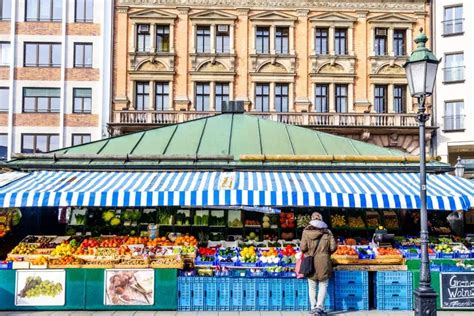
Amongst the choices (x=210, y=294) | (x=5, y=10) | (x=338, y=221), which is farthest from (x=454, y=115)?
(x=5, y=10)

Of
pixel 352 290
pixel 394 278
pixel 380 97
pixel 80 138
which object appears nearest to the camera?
pixel 352 290

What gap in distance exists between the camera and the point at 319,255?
9.55 m

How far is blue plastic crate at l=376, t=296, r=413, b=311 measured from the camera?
34.1 ft

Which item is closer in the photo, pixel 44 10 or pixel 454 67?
pixel 44 10

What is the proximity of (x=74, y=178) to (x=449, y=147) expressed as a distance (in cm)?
2538

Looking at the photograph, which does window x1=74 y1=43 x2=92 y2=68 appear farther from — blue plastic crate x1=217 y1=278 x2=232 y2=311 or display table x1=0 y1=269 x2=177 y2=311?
blue plastic crate x1=217 y1=278 x2=232 y2=311

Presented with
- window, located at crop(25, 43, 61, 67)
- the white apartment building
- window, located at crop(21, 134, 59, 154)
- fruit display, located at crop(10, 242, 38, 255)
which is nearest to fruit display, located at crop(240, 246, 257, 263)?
fruit display, located at crop(10, 242, 38, 255)

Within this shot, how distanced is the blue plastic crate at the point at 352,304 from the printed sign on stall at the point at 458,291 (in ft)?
5.48

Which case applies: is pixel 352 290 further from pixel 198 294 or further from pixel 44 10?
pixel 44 10

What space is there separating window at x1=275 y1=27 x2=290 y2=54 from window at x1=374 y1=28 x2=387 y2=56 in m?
5.69

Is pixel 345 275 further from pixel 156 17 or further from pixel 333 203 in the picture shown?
pixel 156 17

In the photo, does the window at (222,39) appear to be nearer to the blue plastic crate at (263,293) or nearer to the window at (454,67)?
the window at (454,67)

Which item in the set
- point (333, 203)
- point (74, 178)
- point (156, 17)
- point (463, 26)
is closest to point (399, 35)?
point (463, 26)

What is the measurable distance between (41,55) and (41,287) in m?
23.6
